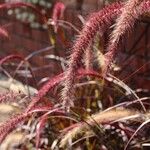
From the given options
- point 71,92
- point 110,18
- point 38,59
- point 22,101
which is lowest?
point 38,59

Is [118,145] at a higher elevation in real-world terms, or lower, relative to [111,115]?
lower

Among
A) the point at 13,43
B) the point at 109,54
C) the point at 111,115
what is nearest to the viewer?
the point at 109,54

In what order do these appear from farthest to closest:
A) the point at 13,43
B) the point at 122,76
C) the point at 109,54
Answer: the point at 13,43
the point at 122,76
the point at 109,54

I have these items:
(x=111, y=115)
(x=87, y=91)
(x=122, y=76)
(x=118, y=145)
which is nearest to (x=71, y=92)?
(x=111, y=115)

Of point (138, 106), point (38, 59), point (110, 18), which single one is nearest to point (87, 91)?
point (138, 106)

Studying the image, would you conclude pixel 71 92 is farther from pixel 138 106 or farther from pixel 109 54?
pixel 138 106

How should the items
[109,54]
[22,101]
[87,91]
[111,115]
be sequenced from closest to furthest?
1. [109,54]
2. [111,115]
3. [22,101]
4. [87,91]

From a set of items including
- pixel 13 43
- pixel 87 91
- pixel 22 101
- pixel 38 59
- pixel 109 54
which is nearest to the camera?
pixel 109 54

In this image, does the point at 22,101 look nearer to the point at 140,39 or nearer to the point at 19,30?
the point at 140,39

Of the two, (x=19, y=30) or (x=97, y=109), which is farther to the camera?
(x=19, y=30)
